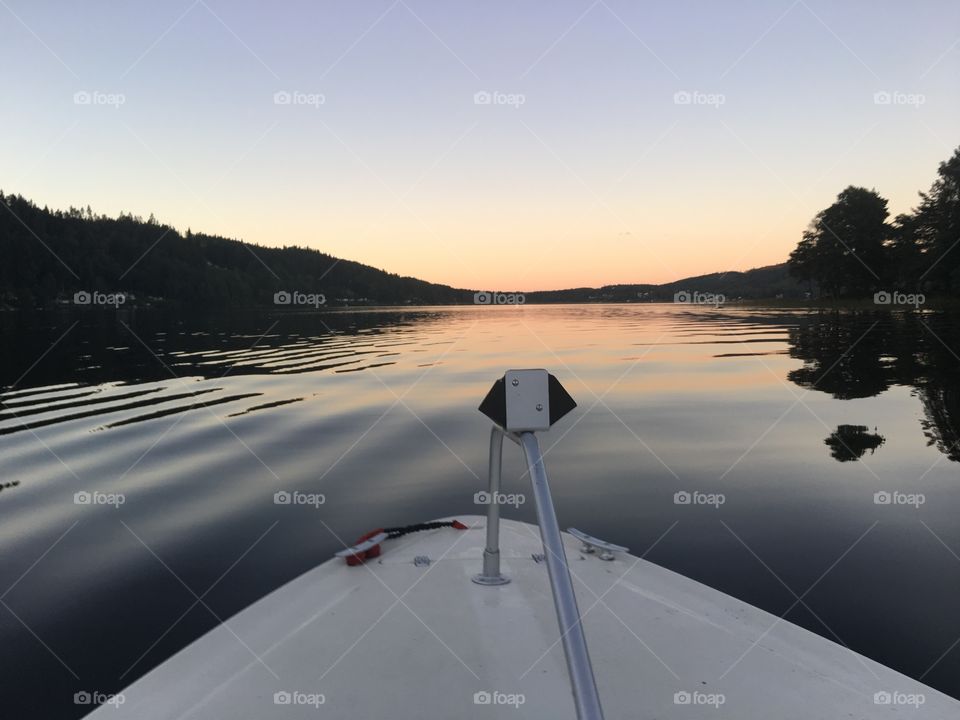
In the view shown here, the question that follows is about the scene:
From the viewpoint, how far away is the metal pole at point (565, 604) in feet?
5.10

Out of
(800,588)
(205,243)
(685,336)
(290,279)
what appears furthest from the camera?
(205,243)

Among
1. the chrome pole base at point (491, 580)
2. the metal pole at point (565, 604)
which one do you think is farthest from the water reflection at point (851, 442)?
the metal pole at point (565, 604)

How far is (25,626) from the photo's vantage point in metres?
4.15

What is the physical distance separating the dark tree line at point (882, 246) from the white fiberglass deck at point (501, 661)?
67.4 metres

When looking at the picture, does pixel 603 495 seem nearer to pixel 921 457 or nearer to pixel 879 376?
pixel 921 457

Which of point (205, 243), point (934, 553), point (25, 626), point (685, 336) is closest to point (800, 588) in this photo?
point (934, 553)

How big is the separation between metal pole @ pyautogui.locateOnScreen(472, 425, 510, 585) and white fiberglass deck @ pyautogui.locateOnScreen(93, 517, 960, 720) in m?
0.07

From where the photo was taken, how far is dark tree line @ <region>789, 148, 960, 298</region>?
196 feet

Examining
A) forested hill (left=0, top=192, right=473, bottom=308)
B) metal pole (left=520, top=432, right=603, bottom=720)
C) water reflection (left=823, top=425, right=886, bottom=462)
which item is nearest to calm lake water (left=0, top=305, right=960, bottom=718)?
water reflection (left=823, top=425, right=886, bottom=462)

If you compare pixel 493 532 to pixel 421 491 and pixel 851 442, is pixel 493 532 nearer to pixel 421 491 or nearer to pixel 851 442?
pixel 421 491

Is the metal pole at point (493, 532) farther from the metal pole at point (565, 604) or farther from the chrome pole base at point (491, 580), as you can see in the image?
the metal pole at point (565, 604)

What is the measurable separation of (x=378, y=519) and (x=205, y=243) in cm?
16948

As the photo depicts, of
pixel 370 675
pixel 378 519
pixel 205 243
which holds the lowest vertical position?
pixel 378 519

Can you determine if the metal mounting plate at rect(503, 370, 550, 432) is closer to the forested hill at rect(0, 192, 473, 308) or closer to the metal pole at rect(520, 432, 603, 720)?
the metal pole at rect(520, 432, 603, 720)
